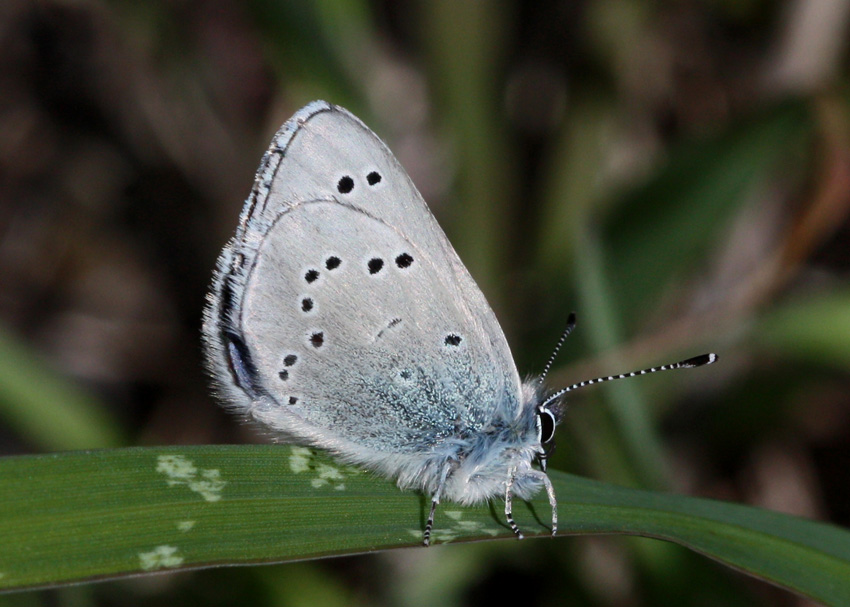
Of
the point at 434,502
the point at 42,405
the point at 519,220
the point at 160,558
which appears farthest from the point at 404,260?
the point at 519,220

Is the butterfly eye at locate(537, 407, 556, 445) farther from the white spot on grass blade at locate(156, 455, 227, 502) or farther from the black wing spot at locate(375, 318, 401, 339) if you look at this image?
the white spot on grass blade at locate(156, 455, 227, 502)

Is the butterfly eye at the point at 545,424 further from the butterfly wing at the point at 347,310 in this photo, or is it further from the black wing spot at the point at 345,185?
the black wing spot at the point at 345,185

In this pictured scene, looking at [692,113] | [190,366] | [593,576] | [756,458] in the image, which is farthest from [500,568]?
[692,113]

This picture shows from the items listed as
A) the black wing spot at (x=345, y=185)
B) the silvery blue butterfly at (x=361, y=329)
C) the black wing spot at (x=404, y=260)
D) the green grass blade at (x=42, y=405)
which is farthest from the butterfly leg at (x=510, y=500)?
the green grass blade at (x=42, y=405)

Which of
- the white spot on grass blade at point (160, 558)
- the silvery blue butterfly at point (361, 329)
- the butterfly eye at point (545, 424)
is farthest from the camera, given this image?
the butterfly eye at point (545, 424)

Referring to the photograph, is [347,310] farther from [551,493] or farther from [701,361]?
[701,361]

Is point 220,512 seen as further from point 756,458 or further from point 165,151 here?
point 165,151

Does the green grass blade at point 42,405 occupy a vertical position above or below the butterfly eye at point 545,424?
above
